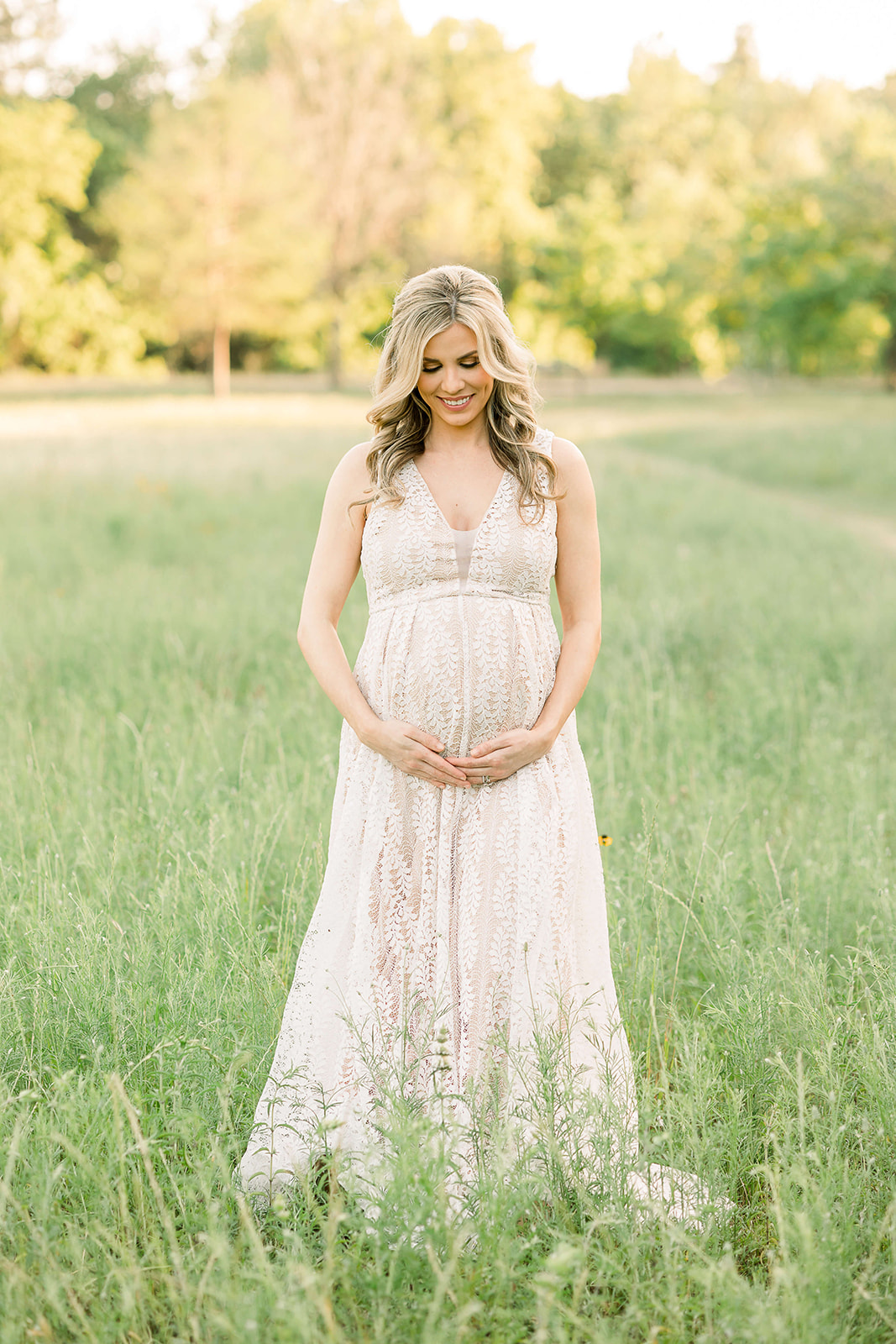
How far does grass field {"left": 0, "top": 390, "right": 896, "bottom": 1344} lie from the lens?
2078 millimetres

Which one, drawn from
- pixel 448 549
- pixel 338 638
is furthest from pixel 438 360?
pixel 338 638

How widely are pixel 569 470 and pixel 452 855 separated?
3.21ft

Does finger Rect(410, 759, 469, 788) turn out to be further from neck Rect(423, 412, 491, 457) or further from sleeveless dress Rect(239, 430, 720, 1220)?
neck Rect(423, 412, 491, 457)

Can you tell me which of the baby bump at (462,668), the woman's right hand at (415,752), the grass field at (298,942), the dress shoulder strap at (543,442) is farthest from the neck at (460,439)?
the grass field at (298,942)

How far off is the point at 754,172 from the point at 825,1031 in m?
67.8

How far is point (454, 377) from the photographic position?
2.61 metres

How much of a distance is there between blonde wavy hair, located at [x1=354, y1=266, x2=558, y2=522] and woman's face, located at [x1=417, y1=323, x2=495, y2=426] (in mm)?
28

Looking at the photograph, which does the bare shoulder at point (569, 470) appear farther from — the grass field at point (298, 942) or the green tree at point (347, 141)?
the green tree at point (347, 141)

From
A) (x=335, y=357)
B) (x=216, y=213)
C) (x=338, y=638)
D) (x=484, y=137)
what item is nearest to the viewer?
(x=338, y=638)

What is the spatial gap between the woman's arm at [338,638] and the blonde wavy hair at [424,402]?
0.29ft

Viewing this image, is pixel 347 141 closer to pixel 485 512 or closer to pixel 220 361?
pixel 220 361

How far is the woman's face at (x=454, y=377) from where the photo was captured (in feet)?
8.53

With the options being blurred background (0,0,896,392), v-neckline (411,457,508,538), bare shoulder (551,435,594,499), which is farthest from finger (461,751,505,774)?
blurred background (0,0,896,392)

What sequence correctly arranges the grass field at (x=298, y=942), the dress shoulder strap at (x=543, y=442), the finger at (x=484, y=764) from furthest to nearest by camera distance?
the dress shoulder strap at (x=543, y=442), the finger at (x=484, y=764), the grass field at (x=298, y=942)
